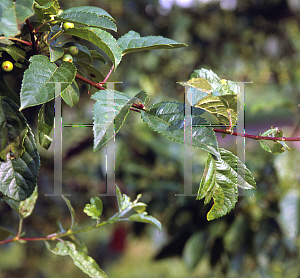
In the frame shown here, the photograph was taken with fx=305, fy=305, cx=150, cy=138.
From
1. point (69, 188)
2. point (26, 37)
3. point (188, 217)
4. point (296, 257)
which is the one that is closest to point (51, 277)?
point (69, 188)

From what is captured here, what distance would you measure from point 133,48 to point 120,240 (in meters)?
4.05

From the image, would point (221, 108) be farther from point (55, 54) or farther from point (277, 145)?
point (55, 54)

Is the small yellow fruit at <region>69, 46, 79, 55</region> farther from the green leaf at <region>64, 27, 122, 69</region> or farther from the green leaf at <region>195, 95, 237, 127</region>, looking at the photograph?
the green leaf at <region>195, 95, 237, 127</region>

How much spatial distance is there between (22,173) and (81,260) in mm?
224

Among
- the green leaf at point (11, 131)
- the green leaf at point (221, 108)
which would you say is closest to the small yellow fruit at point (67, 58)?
the green leaf at point (11, 131)

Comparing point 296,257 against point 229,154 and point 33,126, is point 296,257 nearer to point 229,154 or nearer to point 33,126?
point 229,154

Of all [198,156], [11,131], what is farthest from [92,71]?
[198,156]

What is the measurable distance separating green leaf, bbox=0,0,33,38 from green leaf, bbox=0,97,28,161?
0.57 ft

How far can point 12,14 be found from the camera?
14.1 inches

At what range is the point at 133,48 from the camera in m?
0.53

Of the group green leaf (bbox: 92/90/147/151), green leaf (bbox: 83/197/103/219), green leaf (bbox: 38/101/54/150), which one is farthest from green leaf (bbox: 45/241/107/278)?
green leaf (bbox: 92/90/147/151)

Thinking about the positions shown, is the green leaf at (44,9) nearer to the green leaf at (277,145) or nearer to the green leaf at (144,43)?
the green leaf at (144,43)

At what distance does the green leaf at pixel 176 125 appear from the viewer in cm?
42

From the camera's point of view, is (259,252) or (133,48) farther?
(259,252)
